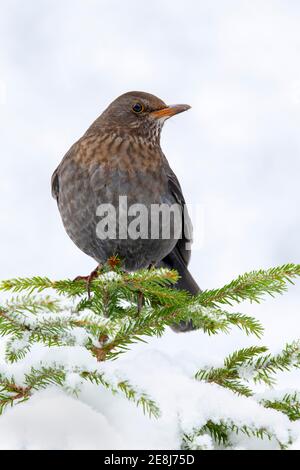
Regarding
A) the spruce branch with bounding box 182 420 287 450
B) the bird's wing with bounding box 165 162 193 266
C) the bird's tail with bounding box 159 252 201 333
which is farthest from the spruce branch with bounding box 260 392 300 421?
the bird's wing with bounding box 165 162 193 266

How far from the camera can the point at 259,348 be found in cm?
275

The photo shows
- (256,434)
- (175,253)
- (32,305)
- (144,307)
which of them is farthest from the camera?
(175,253)

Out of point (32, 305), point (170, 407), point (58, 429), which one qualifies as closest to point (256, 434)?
point (170, 407)

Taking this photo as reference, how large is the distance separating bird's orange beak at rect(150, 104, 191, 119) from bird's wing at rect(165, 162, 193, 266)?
40cm

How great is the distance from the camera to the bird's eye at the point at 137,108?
17.1 feet

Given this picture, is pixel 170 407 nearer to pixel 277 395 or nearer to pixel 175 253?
pixel 277 395

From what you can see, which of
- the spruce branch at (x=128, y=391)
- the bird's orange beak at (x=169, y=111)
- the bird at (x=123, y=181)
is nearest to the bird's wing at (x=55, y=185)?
the bird at (x=123, y=181)

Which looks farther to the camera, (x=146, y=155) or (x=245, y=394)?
(x=146, y=155)

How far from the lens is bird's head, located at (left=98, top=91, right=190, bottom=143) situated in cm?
514

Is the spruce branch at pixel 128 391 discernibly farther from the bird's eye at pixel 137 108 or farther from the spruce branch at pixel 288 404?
the bird's eye at pixel 137 108

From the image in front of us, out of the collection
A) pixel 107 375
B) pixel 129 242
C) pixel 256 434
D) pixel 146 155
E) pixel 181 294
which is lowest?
pixel 256 434

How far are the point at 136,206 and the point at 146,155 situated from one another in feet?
1.68

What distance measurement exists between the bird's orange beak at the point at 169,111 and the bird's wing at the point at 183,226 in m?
0.40

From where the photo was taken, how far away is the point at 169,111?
514cm
